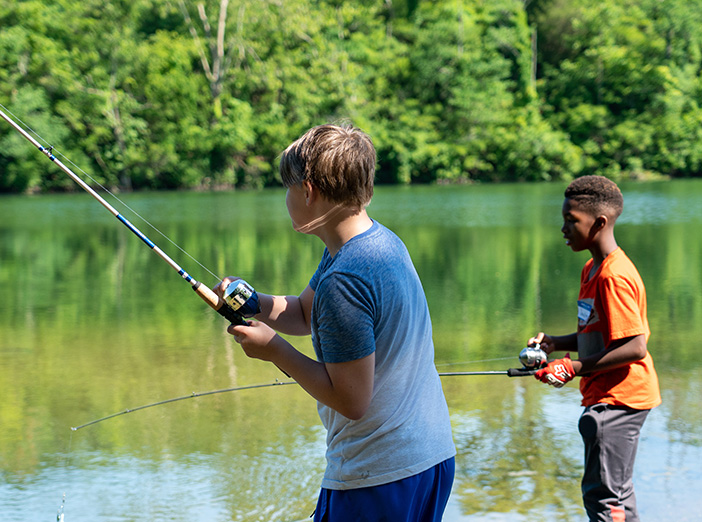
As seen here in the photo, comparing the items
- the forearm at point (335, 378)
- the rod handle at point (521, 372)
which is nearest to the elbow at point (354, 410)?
the forearm at point (335, 378)

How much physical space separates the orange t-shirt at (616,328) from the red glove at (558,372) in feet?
0.41

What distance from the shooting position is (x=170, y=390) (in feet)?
17.0

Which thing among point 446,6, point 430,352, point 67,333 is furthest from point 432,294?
point 446,6

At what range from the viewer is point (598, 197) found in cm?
283

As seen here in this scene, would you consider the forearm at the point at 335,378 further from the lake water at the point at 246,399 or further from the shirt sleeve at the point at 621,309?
the lake water at the point at 246,399

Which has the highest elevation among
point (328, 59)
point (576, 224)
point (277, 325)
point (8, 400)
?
point (328, 59)

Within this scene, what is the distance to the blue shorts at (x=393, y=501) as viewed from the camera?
5.77 feet

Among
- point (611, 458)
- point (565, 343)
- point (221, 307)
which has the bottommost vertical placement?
point (611, 458)

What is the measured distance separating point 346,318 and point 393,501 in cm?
43

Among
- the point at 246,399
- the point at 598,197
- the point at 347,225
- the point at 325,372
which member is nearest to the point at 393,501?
the point at 325,372

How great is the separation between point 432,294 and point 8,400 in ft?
16.4

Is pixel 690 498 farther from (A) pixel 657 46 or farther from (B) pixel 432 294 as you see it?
(A) pixel 657 46

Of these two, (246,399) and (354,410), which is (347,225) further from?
(246,399)

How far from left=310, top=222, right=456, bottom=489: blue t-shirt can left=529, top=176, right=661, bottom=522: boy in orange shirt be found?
3.02 feet
